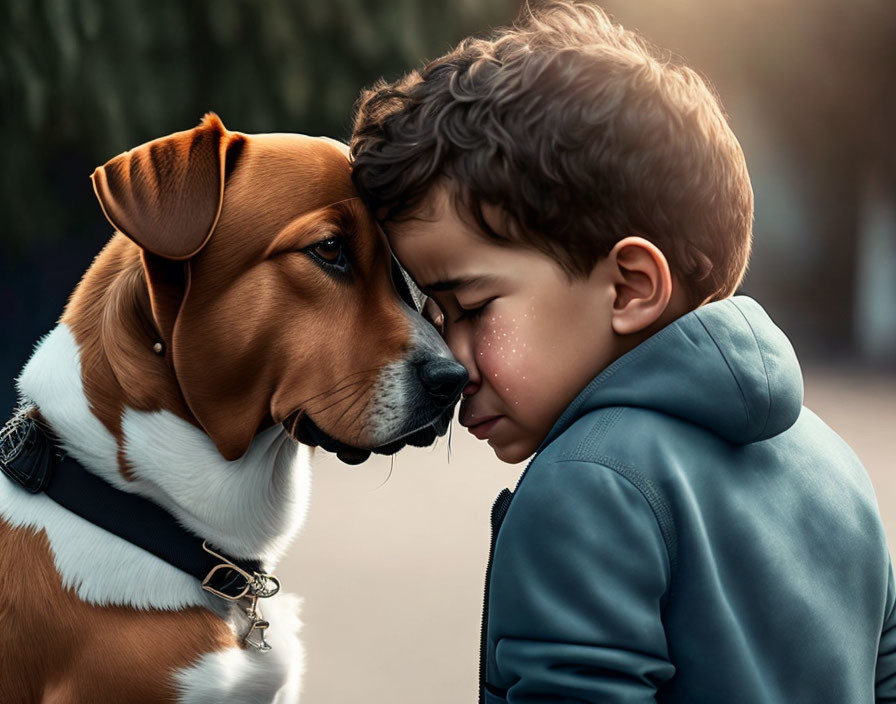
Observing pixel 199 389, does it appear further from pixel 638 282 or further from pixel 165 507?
pixel 638 282

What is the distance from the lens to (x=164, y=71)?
4875mm

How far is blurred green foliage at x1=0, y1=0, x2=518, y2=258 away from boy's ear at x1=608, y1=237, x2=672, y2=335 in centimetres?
328

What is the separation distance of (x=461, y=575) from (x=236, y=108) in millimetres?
2365

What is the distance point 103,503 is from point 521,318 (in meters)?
0.87

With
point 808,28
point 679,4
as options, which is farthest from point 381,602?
point 808,28

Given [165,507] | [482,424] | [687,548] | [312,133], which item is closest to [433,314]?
[482,424]

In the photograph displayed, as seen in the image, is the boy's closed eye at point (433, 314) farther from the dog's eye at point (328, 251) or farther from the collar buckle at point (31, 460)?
the collar buckle at point (31, 460)

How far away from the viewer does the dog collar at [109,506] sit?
6.67ft

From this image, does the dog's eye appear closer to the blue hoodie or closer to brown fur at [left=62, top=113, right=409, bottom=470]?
brown fur at [left=62, top=113, right=409, bottom=470]

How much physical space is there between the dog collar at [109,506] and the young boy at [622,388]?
59 centimetres

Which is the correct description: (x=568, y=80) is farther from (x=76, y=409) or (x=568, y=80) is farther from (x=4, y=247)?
(x=4, y=247)

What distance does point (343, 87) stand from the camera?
502 cm

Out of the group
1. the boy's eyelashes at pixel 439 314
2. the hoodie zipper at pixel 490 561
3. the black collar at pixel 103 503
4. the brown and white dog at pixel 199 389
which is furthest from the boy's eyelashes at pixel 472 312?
the black collar at pixel 103 503

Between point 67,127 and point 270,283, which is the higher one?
point 270,283
